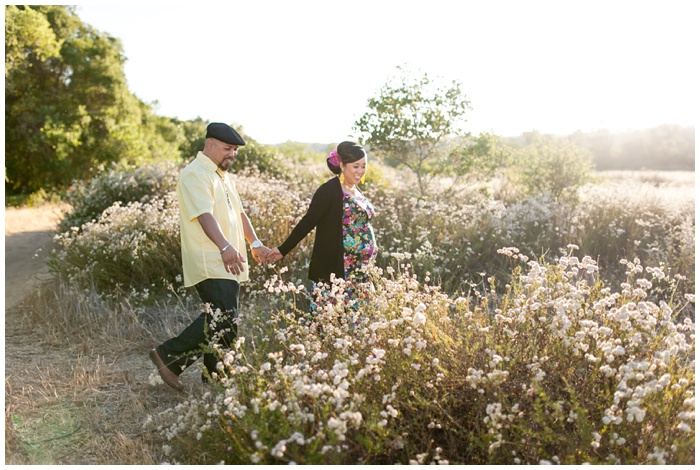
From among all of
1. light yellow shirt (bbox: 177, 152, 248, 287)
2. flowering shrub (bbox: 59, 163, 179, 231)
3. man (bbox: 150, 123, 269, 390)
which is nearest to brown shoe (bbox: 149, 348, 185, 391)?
man (bbox: 150, 123, 269, 390)

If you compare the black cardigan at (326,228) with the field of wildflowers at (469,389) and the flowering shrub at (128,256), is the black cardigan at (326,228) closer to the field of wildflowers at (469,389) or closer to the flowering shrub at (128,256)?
the field of wildflowers at (469,389)

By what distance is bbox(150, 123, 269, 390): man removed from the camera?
12.9 ft

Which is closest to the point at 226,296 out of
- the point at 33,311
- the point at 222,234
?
the point at 222,234

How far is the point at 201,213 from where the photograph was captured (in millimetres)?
3852

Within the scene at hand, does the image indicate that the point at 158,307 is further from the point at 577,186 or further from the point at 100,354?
the point at 577,186

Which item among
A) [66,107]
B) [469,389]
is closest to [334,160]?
[469,389]

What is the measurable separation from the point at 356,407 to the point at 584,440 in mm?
987

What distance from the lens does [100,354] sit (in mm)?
5387

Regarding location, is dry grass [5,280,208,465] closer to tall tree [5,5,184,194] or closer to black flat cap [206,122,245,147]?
black flat cap [206,122,245,147]

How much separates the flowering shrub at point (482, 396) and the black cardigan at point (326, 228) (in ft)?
3.85

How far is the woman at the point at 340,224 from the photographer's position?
4551 mm

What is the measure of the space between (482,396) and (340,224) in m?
2.04

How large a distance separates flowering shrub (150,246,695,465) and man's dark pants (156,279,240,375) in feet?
2.04

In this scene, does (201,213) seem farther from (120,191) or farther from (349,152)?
(120,191)
